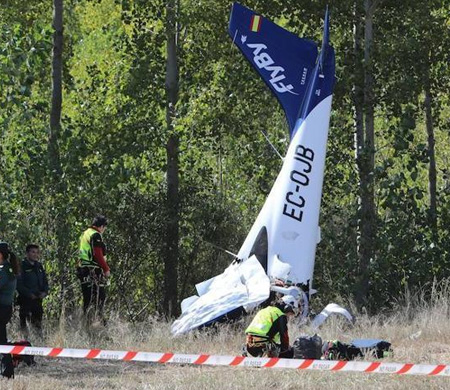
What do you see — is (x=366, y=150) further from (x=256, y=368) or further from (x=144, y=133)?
(x=256, y=368)

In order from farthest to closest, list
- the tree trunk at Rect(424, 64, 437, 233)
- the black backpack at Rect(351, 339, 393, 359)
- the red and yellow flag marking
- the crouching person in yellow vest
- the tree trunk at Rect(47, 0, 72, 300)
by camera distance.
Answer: the tree trunk at Rect(424, 64, 437, 233), the red and yellow flag marking, the tree trunk at Rect(47, 0, 72, 300), the black backpack at Rect(351, 339, 393, 359), the crouching person in yellow vest

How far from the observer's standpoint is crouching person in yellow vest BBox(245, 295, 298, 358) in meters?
12.4

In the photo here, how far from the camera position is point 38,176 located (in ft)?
58.5

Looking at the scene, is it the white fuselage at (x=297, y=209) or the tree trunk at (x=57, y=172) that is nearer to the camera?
the white fuselage at (x=297, y=209)

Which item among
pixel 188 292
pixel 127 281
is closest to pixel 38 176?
pixel 127 281

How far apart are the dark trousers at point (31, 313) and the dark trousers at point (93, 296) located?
86 centimetres

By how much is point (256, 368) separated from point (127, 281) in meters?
A: 8.91

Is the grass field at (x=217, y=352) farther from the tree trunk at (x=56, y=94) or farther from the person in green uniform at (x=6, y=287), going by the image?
the tree trunk at (x=56, y=94)

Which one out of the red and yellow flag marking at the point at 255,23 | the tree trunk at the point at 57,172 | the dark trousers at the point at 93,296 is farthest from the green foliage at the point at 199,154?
the red and yellow flag marking at the point at 255,23

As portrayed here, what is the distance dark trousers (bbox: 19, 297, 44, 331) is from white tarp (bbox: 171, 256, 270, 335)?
6.22ft

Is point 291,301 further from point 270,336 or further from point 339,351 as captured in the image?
point 270,336

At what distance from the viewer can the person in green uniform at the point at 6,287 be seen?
11.8m

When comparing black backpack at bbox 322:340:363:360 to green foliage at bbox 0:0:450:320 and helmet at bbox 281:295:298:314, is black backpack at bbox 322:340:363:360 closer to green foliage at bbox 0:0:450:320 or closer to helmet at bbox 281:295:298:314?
helmet at bbox 281:295:298:314

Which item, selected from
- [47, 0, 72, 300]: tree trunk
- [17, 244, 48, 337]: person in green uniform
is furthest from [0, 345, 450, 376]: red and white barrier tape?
[47, 0, 72, 300]: tree trunk
